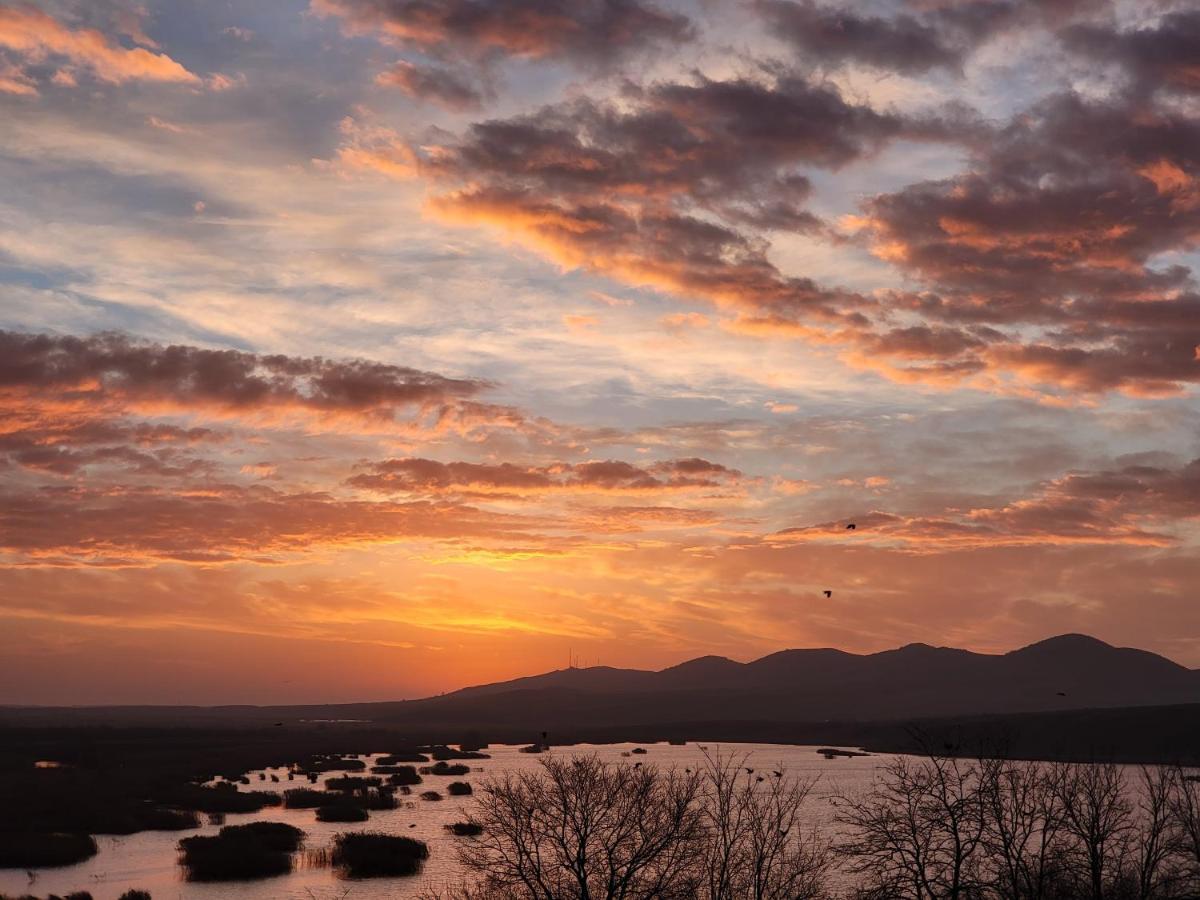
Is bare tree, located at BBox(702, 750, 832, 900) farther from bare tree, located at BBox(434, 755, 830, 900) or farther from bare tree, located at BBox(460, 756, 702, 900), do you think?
bare tree, located at BBox(460, 756, 702, 900)

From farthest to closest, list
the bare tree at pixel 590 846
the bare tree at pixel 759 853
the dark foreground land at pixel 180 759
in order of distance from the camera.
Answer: the dark foreground land at pixel 180 759
the bare tree at pixel 759 853
the bare tree at pixel 590 846

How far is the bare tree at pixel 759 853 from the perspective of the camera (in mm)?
43188

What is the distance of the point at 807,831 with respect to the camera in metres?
79.4

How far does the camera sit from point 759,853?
43.2 meters

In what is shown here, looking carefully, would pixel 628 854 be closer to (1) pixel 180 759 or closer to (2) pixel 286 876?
(2) pixel 286 876

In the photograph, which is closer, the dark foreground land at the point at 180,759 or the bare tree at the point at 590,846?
the bare tree at the point at 590,846

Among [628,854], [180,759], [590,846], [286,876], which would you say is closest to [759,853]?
[590,846]

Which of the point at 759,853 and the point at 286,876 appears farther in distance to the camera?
the point at 286,876

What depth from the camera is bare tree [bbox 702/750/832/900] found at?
43.2 metres

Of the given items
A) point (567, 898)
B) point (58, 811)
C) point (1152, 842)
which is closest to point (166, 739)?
point (58, 811)

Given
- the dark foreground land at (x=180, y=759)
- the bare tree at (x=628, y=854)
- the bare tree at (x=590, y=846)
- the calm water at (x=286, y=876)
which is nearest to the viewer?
the bare tree at (x=590, y=846)

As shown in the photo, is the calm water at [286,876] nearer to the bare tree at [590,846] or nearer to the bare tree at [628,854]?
the bare tree at [628,854]

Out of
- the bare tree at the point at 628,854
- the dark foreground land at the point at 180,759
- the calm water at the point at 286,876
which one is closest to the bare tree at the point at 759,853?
the bare tree at the point at 628,854

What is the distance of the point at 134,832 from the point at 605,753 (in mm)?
100115
